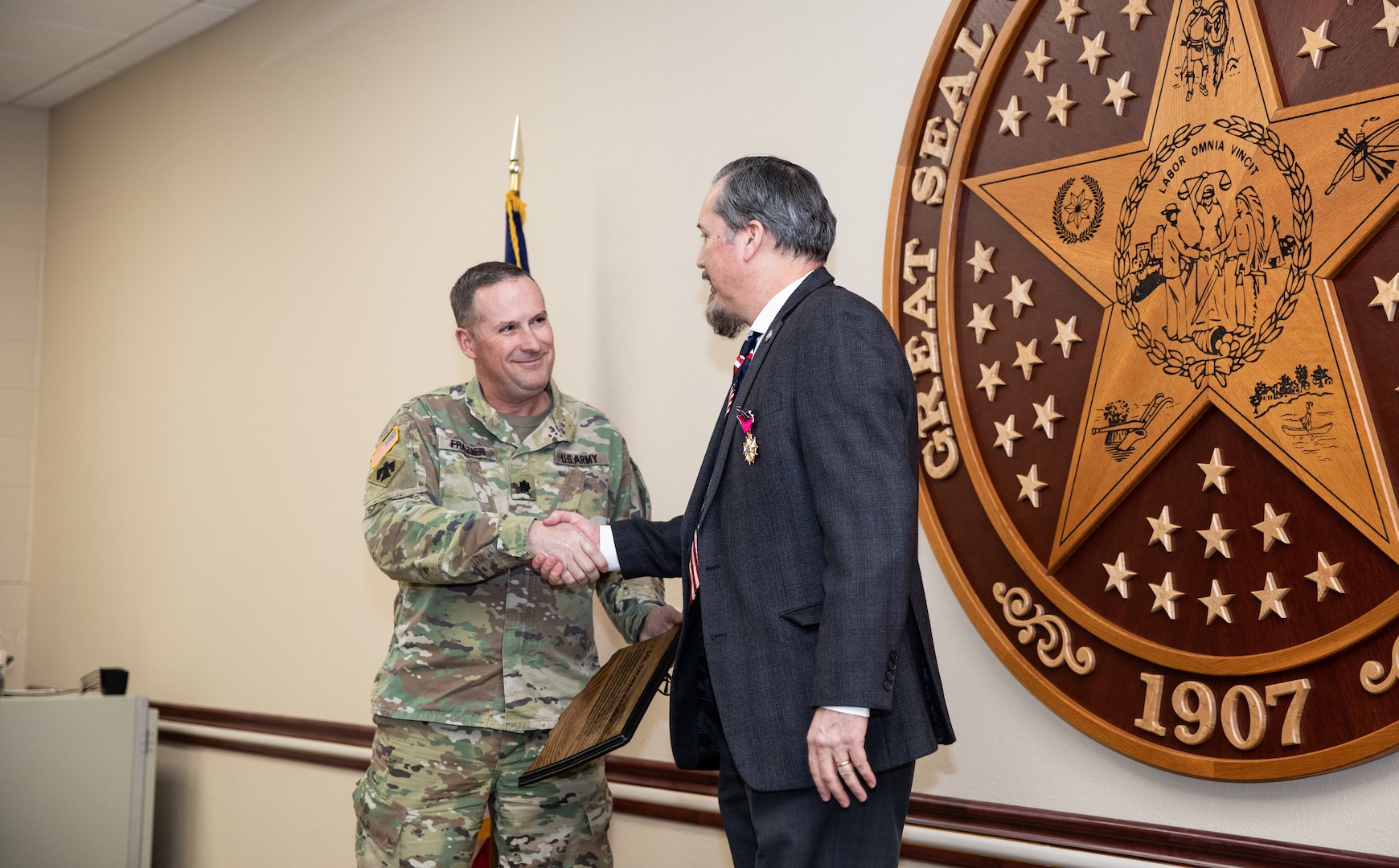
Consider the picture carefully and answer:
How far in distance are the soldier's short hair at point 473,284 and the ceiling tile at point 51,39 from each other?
292cm

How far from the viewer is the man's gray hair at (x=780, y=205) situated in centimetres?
194

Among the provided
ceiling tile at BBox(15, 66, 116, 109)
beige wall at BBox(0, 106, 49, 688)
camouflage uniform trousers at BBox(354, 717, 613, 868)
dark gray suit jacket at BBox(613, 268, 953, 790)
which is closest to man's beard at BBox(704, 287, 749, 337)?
dark gray suit jacket at BBox(613, 268, 953, 790)

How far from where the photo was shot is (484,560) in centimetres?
233

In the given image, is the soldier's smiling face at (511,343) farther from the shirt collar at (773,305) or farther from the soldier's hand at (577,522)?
the shirt collar at (773,305)

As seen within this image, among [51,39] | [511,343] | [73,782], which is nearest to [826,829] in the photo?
[511,343]

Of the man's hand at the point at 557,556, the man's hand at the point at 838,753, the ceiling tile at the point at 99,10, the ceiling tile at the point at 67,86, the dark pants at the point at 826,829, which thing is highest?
the ceiling tile at the point at 67,86

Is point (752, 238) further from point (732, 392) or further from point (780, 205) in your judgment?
point (732, 392)

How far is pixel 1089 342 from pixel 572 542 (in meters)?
1.01

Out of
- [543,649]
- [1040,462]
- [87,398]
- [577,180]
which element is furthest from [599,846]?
[87,398]

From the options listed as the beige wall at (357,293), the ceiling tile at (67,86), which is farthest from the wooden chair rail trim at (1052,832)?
the ceiling tile at (67,86)

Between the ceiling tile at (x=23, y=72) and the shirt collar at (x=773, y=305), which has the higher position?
the ceiling tile at (x=23, y=72)

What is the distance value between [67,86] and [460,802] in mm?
4248

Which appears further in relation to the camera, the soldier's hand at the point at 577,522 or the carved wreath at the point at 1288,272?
the soldier's hand at the point at 577,522

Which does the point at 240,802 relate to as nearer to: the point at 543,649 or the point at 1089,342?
the point at 543,649
